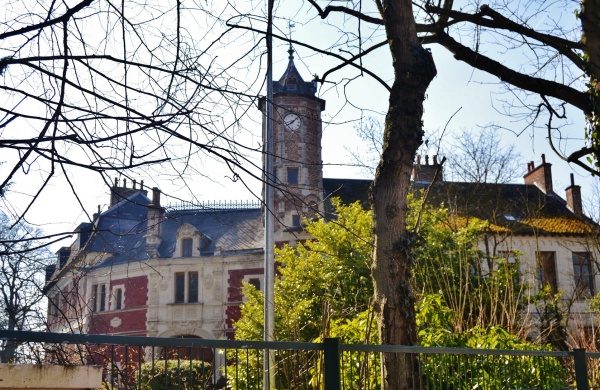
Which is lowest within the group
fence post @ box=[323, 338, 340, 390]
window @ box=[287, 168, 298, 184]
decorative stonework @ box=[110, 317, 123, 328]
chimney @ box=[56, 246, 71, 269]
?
fence post @ box=[323, 338, 340, 390]

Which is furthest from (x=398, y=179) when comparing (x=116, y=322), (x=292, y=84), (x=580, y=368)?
(x=116, y=322)

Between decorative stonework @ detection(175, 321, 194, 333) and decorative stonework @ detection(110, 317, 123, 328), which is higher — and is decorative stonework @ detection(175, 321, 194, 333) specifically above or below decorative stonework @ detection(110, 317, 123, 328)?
below

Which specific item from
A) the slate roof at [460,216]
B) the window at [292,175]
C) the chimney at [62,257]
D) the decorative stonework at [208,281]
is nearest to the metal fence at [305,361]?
the chimney at [62,257]

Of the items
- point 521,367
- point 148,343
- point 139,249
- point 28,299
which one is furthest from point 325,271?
point 139,249

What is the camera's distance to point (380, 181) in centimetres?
607

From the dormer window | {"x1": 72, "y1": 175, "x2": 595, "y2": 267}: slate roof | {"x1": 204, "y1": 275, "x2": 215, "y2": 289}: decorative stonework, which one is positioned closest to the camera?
{"x1": 72, "y1": 175, "x2": 595, "y2": 267}: slate roof

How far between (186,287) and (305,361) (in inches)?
1228

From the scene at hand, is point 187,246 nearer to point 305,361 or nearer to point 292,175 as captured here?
point 292,175

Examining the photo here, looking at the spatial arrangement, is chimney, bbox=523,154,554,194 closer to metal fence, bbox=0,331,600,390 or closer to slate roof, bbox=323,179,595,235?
slate roof, bbox=323,179,595,235

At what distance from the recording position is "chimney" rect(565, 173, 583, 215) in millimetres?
33094

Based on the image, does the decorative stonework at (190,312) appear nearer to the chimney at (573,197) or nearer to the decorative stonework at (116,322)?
the decorative stonework at (116,322)

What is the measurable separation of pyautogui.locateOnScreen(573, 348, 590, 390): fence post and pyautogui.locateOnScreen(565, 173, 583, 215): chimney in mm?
28098

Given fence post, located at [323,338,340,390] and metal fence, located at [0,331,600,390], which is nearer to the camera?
metal fence, located at [0,331,600,390]

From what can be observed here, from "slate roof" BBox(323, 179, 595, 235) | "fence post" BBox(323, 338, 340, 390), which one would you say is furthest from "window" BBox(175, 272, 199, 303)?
"fence post" BBox(323, 338, 340, 390)
